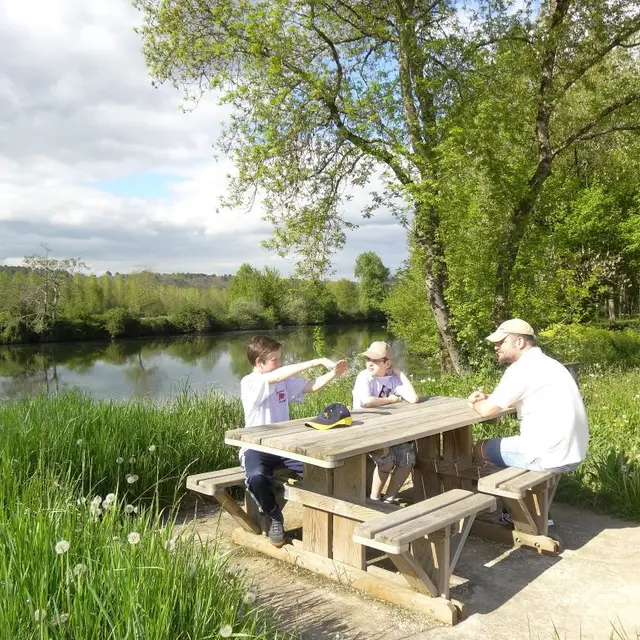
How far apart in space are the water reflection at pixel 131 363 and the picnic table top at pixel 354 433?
46.3ft

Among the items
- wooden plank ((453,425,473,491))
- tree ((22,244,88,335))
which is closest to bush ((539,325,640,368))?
wooden plank ((453,425,473,491))

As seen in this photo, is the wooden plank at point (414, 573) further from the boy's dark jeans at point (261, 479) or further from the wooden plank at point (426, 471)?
the wooden plank at point (426, 471)

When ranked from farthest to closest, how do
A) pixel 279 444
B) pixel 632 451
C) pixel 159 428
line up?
pixel 632 451 → pixel 159 428 → pixel 279 444

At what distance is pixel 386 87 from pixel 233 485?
951 cm

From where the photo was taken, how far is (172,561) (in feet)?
8.04

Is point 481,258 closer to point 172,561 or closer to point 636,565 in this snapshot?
point 636,565

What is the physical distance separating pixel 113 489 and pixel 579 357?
12.4m

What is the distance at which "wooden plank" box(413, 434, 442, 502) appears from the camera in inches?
197

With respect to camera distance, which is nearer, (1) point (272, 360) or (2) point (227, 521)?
(1) point (272, 360)

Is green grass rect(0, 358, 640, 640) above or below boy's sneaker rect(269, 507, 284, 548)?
above

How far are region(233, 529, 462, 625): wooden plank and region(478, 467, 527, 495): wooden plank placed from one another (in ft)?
2.57

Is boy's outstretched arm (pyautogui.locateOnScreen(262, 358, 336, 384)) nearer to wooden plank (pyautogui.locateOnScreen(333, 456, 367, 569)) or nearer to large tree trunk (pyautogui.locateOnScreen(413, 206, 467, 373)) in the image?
wooden plank (pyautogui.locateOnScreen(333, 456, 367, 569))

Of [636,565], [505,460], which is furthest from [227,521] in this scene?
[636,565]

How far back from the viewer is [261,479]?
392 cm
